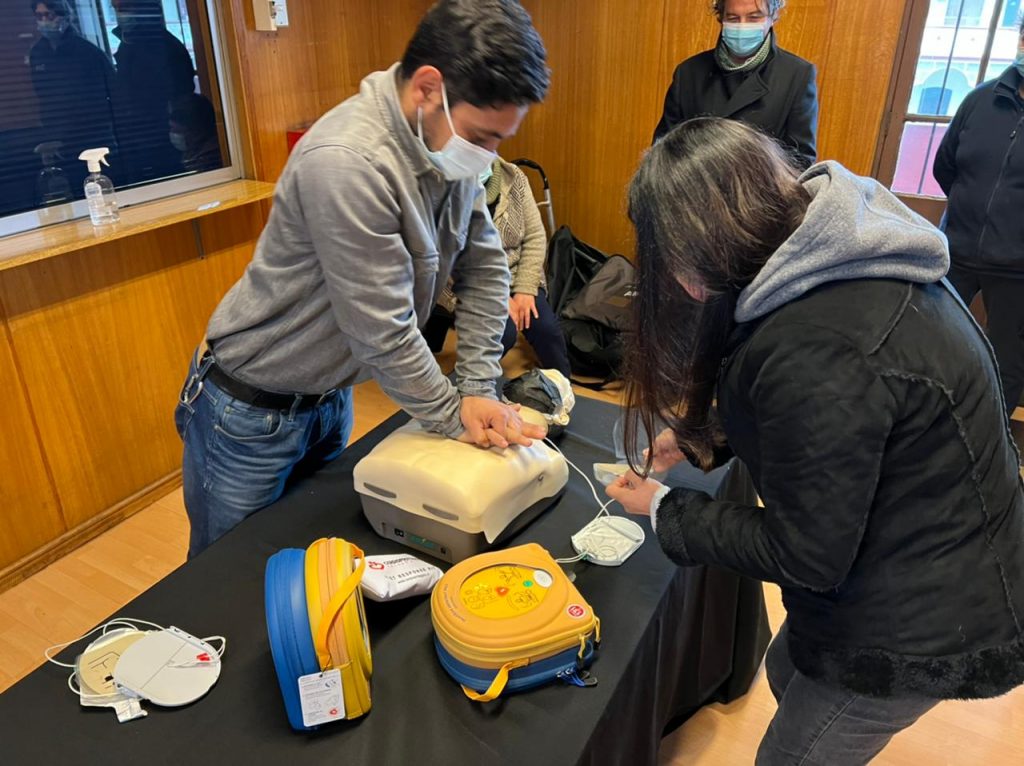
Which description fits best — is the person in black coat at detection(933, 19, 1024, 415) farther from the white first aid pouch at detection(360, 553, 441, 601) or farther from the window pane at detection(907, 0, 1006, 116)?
the white first aid pouch at detection(360, 553, 441, 601)

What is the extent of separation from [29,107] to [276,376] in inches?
55.1

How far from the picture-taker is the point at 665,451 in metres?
1.25

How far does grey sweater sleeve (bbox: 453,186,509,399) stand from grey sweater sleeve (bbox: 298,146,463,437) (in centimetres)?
16

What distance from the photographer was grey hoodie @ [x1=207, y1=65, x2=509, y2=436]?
1019 mm

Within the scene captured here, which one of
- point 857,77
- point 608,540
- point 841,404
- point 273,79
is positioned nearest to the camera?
point 841,404

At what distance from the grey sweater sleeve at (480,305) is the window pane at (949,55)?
89.9 inches

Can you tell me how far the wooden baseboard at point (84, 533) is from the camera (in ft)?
6.84

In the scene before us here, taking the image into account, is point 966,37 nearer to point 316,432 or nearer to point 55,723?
point 316,432

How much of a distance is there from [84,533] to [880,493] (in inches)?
88.2

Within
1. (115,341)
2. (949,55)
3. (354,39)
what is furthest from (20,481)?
(949,55)

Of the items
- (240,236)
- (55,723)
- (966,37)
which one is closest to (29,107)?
(240,236)

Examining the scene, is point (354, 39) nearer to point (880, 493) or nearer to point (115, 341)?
point (115, 341)

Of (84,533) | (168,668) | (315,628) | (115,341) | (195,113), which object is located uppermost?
(195,113)

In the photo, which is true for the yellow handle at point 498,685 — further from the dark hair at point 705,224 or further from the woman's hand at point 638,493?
the dark hair at point 705,224
